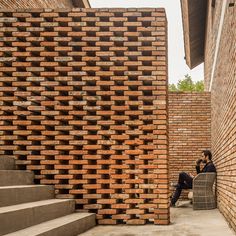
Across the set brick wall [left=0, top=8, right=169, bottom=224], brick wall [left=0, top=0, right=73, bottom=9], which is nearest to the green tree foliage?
brick wall [left=0, top=0, right=73, bottom=9]

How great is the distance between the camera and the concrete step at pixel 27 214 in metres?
3.35

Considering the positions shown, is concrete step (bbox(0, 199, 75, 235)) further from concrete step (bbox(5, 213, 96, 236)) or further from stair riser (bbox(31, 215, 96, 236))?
stair riser (bbox(31, 215, 96, 236))

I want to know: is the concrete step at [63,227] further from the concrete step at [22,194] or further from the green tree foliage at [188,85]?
the green tree foliage at [188,85]

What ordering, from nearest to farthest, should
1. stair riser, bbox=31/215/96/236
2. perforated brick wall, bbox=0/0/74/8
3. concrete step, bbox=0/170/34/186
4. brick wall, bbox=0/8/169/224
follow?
stair riser, bbox=31/215/96/236
concrete step, bbox=0/170/34/186
brick wall, bbox=0/8/169/224
perforated brick wall, bbox=0/0/74/8

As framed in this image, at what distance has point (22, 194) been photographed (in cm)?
421

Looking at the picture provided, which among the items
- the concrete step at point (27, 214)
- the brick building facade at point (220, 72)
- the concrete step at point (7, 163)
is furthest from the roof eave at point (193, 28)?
the concrete step at point (27, 214)

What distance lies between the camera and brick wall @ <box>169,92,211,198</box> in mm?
11508

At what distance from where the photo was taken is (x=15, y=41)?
18.7 feet

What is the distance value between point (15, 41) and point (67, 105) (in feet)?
4.36

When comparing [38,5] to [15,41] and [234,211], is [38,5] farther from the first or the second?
[234,211]

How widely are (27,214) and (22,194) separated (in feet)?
1.63

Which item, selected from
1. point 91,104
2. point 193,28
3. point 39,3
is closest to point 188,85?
point 193,28

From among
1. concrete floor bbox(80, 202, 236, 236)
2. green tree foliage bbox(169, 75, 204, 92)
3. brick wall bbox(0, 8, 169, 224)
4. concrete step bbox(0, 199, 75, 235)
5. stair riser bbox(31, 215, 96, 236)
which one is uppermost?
green tree foliage bbox(169, 75, 204, 92)

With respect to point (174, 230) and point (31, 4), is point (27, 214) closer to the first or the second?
point (174, 230)
